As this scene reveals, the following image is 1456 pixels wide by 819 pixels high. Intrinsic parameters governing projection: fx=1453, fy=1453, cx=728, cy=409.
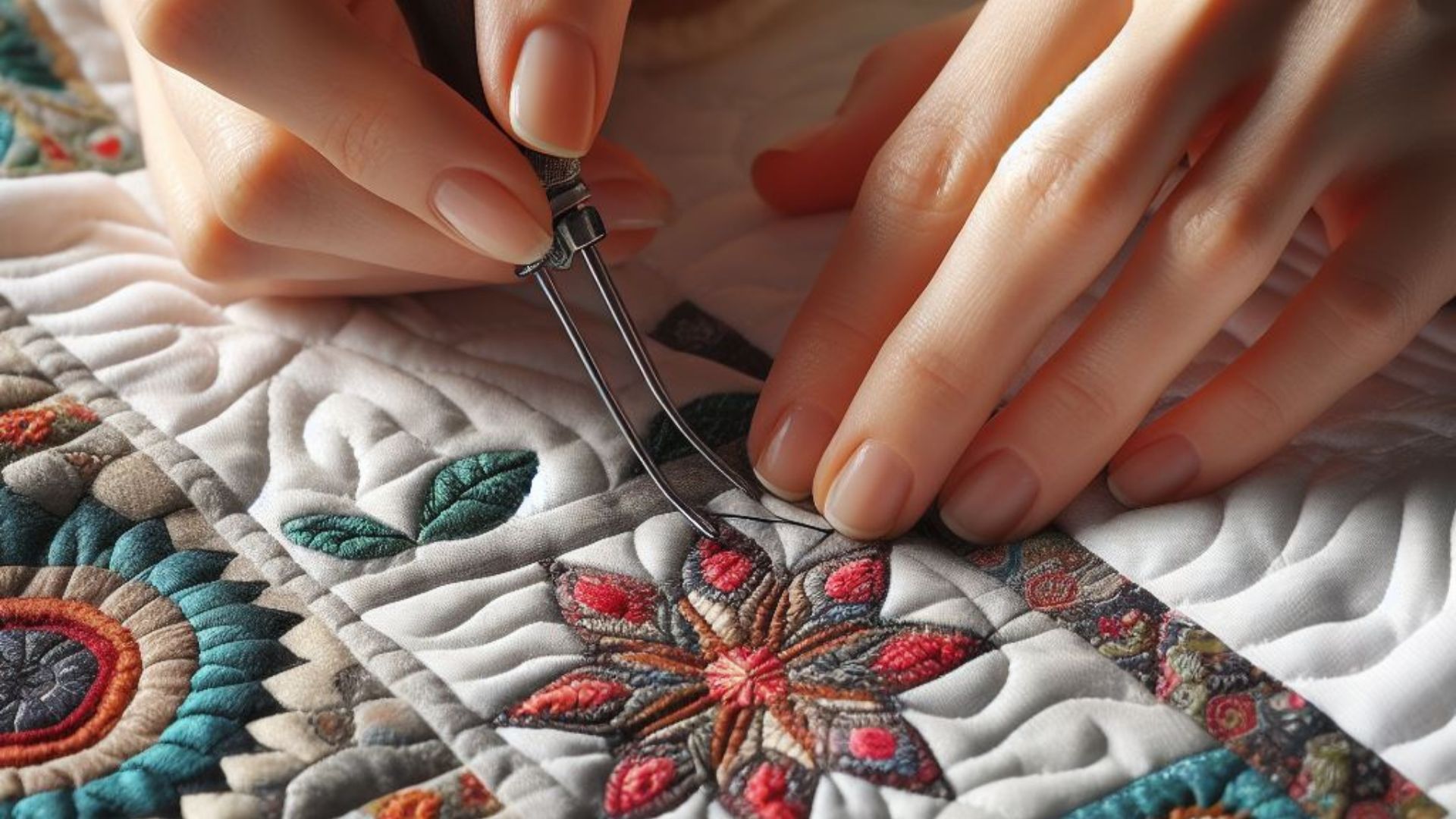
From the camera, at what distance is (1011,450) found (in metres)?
0.57

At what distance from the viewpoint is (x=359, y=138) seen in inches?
22.3

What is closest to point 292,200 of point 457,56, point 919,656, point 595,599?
point 457,56

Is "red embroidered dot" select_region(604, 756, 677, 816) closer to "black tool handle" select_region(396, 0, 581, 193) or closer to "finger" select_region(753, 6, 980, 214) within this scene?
"black tool handle" select_region(396, 0, 581, 193)

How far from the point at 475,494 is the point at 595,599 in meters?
0.09

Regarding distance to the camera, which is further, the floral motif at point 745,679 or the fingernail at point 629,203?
the fingernail at point 629,203

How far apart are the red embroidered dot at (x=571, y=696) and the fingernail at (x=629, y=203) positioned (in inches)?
10.7

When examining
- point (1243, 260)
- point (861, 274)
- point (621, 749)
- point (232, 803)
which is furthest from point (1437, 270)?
point (232, 803)

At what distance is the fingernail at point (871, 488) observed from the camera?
0.57m

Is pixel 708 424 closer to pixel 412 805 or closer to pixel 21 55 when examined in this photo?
pixel 412 805

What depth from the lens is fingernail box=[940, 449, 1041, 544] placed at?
0.57 meters

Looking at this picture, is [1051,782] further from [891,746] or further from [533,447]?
[533,447]

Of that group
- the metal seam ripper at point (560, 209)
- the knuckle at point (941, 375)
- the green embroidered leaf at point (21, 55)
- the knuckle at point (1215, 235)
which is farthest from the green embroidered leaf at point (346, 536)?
the green embroidered leaf at point (21, 55)

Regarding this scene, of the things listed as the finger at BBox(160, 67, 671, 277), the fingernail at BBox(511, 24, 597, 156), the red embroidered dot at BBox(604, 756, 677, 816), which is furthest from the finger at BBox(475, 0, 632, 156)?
the red embroidered dot at BBox(604, 756, 677, 816)

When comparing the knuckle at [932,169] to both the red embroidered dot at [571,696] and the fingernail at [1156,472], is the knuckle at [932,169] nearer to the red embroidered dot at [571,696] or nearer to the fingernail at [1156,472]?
the fingernail at [1156,472]
